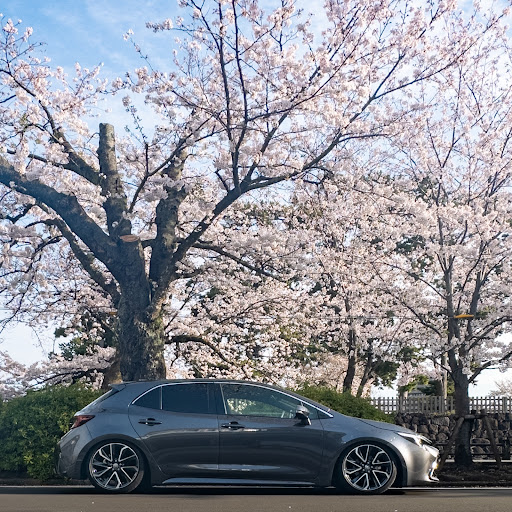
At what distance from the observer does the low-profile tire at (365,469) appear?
1039 cm

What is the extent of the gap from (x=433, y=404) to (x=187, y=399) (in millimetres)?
19918

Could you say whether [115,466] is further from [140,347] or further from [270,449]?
[140,347]

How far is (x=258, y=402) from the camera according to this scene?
35.0 ft

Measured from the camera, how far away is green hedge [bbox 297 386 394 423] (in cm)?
1409

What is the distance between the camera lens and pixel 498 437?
23.3m

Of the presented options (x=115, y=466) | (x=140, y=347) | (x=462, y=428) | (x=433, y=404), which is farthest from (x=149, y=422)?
(x=433, y=404)

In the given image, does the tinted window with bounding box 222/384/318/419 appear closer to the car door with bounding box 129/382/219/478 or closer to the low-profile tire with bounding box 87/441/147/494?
the car door with bounding box 129/382/219/478

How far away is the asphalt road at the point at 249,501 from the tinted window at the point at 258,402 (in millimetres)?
1023

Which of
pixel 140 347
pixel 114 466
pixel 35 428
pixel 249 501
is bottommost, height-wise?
pixel 249 501

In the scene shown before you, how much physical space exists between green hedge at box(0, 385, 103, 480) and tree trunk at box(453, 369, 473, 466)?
293 inches

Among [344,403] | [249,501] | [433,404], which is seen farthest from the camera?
[433,404]

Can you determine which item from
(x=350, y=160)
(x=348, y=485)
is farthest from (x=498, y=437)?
(x=348, y=485)

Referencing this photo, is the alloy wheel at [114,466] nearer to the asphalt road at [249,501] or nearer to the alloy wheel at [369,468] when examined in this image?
the asphalt road at [249,501]

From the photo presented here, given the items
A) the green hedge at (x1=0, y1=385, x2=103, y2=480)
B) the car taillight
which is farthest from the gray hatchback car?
the green hedge at (x1=0, y1=385, x2=103, y2=480)
